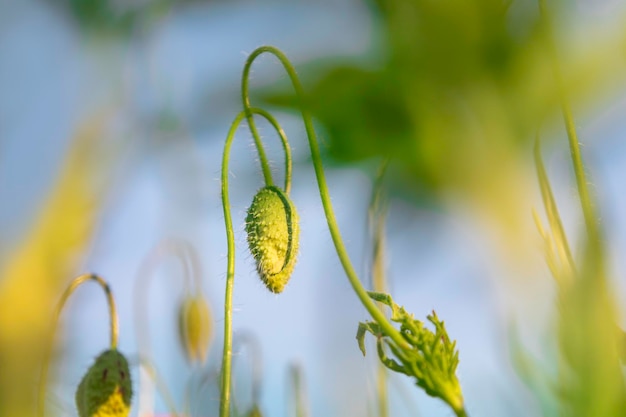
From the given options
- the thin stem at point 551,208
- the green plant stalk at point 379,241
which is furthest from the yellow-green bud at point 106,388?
the thin stem at point 551,208

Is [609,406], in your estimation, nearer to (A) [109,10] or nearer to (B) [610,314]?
(B) [610,314]

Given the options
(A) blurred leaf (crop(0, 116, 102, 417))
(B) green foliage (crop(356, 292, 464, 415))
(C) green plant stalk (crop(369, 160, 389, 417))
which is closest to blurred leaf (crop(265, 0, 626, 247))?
(C) green plant stalk (crop(369, 160, 389, 417))

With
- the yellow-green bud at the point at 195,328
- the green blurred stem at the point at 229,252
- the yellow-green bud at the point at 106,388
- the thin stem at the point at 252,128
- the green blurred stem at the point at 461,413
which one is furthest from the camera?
the yellow-green bud at the point at 195,328

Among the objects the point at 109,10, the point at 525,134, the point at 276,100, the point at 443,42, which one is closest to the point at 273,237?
the point at 525,134

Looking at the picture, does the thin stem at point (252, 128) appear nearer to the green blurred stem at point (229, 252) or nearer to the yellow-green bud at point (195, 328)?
the green blurred stem at point (229, 252)

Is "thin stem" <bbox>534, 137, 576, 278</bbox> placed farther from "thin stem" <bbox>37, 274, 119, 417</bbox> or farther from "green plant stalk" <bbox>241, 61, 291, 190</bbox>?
"thin stem" <bbox>37, 274, 119, 417</bbox>

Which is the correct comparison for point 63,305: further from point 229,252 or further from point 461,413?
Result: point 461,413
